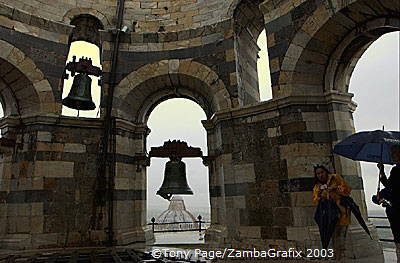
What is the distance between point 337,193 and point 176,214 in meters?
10.1

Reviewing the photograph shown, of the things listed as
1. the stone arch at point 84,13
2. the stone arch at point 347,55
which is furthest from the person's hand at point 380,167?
the stone arch at point 84,13

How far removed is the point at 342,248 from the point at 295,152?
5.97 feet

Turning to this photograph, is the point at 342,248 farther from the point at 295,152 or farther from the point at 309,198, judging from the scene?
the point at 295,152

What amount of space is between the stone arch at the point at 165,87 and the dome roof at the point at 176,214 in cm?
643

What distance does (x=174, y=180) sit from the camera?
20.8 feet

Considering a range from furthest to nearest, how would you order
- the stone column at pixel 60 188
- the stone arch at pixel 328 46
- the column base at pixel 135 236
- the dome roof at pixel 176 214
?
1. the dome roof at pixel 176 214
2. the column base at pixel 135 236
3. the stone column at pixel 60 188
4. the stone arch at pixel 328 46

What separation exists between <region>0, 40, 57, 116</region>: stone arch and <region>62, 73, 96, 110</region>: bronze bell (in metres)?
0.30

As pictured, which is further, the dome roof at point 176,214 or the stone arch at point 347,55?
the dome roof at point 176,214

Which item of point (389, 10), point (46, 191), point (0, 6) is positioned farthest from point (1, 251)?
point (389, 10)

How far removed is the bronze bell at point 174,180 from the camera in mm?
6180

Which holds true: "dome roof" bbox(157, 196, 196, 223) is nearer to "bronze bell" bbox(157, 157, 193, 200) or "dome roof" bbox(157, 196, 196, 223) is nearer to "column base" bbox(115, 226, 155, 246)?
"column base" bbox(115, 226, 155, 246)

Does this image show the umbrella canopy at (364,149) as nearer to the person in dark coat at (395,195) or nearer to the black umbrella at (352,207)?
the person in dark coat at (395,195)

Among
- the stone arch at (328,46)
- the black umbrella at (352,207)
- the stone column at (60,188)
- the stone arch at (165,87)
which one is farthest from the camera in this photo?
the stone arch at (165,87)

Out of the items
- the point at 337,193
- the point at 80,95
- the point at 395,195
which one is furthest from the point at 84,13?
the point at 395,195
